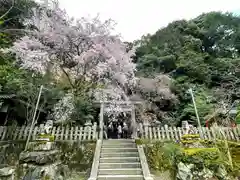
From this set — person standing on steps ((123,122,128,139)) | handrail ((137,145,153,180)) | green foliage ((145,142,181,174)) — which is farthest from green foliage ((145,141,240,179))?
person standing on steps ((123,122,128,139))

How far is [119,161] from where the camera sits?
5.82 metres

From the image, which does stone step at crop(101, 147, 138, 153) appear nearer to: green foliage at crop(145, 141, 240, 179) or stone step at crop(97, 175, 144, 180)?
green foliage at crop(145, 141, 240, 179)

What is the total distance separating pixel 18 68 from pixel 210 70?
12.2 meters

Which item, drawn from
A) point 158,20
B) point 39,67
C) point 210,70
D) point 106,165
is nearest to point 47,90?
point 39,67

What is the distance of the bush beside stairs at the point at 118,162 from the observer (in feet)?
16.6

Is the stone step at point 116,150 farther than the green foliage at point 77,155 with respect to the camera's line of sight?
Yes

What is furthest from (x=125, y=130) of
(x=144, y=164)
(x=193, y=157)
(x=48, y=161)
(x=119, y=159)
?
(x=193, y=157)

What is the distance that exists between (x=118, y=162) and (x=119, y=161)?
0.18 ft

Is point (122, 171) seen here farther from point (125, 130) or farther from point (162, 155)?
point (125, 130)

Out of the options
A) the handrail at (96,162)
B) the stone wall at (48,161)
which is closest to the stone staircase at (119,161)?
the handrail at (96,162)

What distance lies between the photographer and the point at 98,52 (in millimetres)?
7586

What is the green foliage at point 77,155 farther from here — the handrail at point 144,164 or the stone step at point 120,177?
the handrail at point 144,164

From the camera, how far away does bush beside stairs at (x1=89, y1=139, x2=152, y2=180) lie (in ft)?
16.6

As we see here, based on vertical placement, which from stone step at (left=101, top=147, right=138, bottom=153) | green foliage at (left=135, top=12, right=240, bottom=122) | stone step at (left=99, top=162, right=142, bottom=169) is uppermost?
green foliage at (left=135, top=12, right=240, bottom=122)
